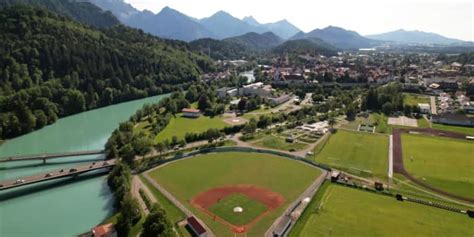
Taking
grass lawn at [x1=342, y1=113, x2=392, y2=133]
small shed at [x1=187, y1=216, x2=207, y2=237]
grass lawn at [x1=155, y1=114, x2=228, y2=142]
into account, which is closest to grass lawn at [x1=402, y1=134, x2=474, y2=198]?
grass lawn at [x1=342, y1=113, x2=392, y2=133]

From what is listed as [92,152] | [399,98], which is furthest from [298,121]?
[92,152]

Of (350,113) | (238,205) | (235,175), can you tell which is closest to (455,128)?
(350,113)

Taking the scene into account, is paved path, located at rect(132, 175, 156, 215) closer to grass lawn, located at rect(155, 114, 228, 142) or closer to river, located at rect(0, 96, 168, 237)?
river, located at rect(0, 96, 168, 237)

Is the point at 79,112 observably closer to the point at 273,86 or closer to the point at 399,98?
the point at 273,86

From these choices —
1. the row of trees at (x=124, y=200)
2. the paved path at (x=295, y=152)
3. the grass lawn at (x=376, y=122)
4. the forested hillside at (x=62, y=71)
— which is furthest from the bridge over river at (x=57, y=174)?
the grass lawn at (x=376, y=122)

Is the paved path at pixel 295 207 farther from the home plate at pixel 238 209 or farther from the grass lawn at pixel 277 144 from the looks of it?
the grass lawn at pixel 277 144

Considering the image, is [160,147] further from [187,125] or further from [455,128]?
[455,128]
